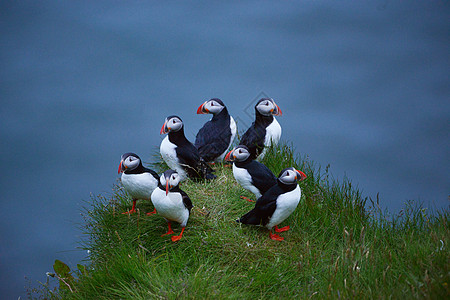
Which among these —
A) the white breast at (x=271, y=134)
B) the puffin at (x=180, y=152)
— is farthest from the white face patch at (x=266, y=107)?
the puffin at (x=180, y=152)

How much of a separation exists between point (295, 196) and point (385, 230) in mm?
1181

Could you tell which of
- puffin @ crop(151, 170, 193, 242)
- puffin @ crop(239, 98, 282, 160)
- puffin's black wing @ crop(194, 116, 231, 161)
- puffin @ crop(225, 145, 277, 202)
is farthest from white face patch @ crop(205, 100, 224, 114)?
puffin @ crop(151, 170, 193, 242)

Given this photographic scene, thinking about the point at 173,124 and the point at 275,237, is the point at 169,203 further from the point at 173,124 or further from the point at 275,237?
the point at 173,124

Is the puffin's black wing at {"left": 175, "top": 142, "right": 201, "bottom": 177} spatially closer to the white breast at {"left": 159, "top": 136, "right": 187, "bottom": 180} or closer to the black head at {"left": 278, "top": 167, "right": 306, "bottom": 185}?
the white breast at {"left": 159, "top": 136, "right": 187, "bottom": 180}

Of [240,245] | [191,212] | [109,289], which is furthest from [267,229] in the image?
[109,289]

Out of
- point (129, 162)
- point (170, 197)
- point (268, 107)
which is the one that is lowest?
point (170, 197)

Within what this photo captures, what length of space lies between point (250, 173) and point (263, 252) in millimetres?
759

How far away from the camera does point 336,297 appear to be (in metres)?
3.25

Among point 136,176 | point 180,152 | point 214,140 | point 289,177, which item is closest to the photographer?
point 289,177

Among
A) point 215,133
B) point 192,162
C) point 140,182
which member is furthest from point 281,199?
point 215,133

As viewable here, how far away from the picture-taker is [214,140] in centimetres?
550

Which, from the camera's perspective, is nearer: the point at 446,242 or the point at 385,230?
the point at 446,242

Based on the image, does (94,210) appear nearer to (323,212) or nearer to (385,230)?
(323,212)

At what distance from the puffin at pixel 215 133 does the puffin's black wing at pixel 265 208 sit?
1.49 m
